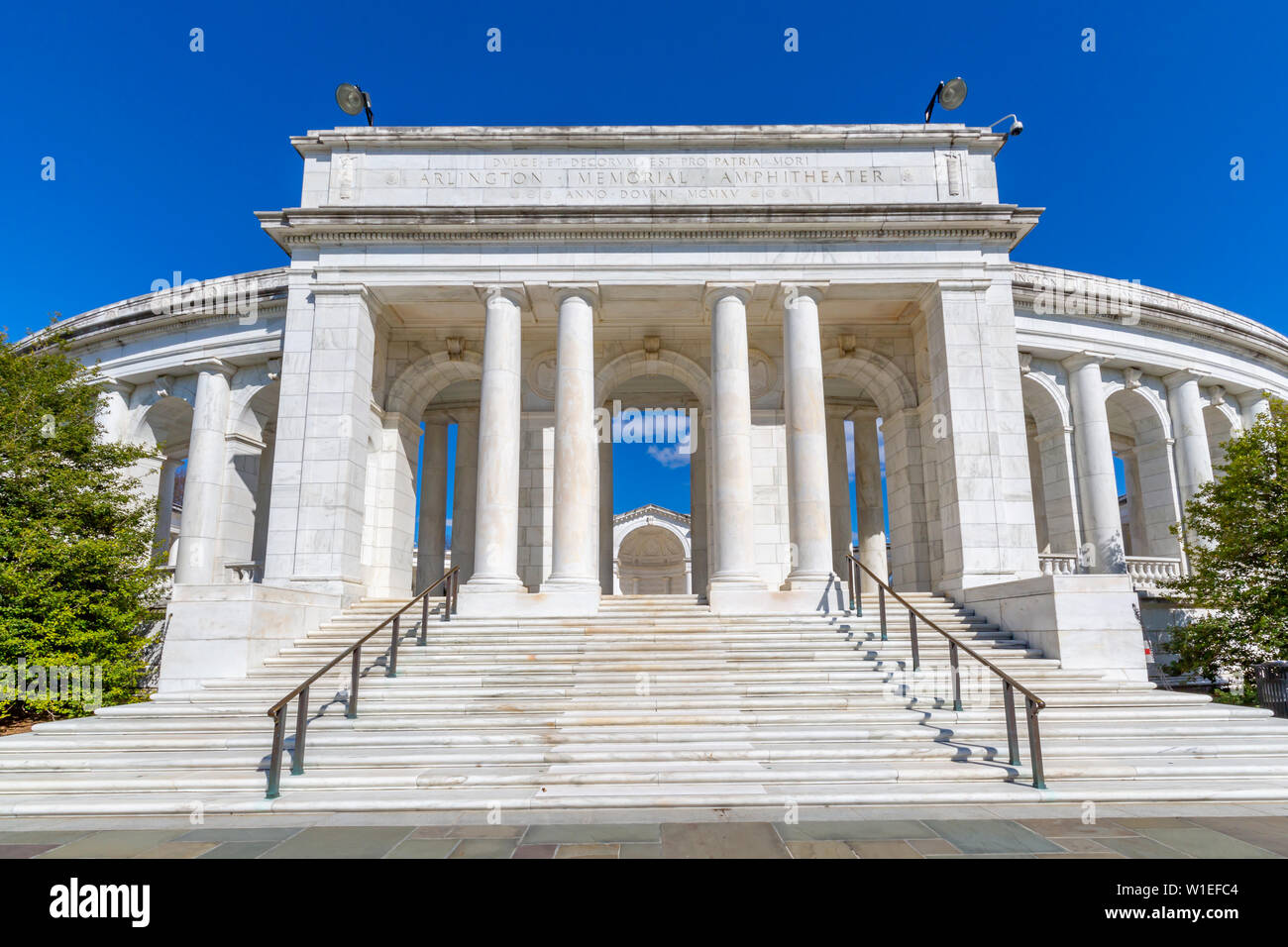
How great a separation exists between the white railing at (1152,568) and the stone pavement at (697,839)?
56.2 feet

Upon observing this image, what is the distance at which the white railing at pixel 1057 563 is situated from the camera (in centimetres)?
2181

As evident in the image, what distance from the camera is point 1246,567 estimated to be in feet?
52.9

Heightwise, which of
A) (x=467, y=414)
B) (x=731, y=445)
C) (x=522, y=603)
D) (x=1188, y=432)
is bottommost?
(x=522, y=603)

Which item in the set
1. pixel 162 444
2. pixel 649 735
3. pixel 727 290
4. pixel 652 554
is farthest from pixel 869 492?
pixel 162 444

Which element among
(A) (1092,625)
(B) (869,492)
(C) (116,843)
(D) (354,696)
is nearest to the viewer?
(C) (116,843)

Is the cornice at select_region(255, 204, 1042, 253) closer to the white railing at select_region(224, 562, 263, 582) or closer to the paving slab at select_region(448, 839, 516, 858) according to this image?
the white railing at select_region(224, 562, 263, 582)

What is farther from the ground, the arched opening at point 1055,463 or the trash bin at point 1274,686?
the arched opening at point 1055,463

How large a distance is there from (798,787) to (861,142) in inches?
677

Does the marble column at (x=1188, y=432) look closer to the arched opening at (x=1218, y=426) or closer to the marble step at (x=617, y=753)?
the arched opening at (x=1218, y=426)

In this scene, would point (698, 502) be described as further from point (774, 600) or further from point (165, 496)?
point (165, 496)

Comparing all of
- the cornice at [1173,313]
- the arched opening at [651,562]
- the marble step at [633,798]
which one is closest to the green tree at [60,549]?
the marble step at [633,798]

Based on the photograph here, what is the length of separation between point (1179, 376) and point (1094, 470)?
598cm

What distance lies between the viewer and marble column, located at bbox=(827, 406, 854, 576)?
1027 inches
